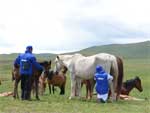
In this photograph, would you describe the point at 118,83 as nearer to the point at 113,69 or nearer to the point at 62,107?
the point at 113,69

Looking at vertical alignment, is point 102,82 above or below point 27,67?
below

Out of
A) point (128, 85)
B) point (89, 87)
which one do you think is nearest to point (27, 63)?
point (89, 87)

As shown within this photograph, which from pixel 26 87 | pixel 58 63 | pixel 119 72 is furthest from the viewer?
pixel 58 63

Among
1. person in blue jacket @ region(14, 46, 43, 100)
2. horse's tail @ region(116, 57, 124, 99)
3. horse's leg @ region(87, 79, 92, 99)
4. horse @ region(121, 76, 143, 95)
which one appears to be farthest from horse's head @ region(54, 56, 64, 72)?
horse @ region(121, 76, 143, 95)

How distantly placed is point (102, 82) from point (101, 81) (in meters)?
0.06

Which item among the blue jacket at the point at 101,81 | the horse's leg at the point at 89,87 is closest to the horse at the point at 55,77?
the horse's leg at the point at 89,87

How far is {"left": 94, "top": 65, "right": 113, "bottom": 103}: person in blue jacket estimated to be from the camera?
18.5 meters

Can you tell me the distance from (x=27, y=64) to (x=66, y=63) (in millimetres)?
2535

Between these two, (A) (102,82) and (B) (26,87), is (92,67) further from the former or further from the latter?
(B) (26,87)

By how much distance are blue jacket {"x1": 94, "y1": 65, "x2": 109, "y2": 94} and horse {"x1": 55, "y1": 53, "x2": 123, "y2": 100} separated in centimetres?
49

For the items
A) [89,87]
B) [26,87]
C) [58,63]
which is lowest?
[89,87]

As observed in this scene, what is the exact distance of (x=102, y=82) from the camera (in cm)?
1856

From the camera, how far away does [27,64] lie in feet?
59.8

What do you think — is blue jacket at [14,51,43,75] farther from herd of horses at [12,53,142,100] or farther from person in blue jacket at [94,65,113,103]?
person in blue jacket at [94,65,113,103]
